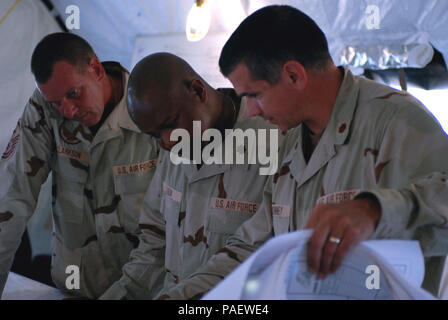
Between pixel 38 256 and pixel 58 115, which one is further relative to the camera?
pixel 38 256

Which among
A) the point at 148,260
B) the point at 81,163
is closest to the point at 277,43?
the point at 148,260

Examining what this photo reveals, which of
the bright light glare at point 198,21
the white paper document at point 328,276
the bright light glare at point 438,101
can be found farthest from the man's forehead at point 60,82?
the bright light glare at point 438,101

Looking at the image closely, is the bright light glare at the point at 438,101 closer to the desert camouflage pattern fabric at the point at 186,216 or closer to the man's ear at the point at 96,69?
the desert camouflage pattern fabric at the point at 186,216

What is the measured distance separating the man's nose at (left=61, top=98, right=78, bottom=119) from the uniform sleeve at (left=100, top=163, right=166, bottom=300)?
1.25ft

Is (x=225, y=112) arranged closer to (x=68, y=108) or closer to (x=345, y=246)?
(x=68, y=108)

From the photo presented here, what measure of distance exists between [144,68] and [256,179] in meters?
0.45

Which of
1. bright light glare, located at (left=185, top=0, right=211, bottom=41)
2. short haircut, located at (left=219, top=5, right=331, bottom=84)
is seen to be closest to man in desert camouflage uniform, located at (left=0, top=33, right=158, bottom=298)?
bright light glare, located at (left=185, top=0, right=211, bottom=41)

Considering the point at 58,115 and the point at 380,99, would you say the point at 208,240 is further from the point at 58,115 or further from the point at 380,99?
the point at 58,115

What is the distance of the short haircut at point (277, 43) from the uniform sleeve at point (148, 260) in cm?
65

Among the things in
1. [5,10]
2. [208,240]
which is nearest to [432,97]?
[208,240]

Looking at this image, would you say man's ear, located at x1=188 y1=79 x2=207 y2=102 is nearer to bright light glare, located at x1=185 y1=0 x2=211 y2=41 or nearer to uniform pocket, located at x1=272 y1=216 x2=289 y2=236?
uniform pocket, located at x1=272 y1=216 x2=289 y2=236

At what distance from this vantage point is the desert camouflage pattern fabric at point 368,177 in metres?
0.77

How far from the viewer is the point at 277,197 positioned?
1.22m

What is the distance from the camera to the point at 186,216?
1.45 meters
